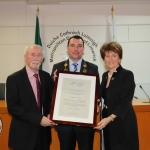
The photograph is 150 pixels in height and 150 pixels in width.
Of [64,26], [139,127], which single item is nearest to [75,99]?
Result: [139,127]

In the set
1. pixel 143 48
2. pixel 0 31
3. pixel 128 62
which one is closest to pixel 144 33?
pixel 143 48

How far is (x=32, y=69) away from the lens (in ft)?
7.76

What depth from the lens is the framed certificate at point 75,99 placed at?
2252mm

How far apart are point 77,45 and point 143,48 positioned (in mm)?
2564

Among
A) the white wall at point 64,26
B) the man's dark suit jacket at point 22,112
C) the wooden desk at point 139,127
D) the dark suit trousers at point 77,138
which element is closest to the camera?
the man's dark suit jacket at point 22,112

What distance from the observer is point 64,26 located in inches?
188

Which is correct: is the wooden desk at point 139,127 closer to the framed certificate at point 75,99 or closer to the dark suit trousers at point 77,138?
the dark suit trousers at point 77,138

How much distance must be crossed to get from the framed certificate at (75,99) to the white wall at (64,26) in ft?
8.00

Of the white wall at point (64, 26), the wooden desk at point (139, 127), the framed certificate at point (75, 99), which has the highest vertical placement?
the white wall at point (64, 26)

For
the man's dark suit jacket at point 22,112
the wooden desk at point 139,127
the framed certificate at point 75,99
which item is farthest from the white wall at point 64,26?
the man's dark suit jacket at point 22,112

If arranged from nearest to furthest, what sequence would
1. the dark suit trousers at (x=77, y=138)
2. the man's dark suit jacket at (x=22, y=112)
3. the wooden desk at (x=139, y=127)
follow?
the man's dark suit jacket at (x=22, y=112)
the dark suit trousers at (x=77, y=138)
the wooden desk at (x=139, y=127)

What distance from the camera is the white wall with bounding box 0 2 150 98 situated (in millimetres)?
4773

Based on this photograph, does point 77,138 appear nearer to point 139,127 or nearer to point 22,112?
point 22,112

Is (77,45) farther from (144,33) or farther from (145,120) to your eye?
(144,33)
